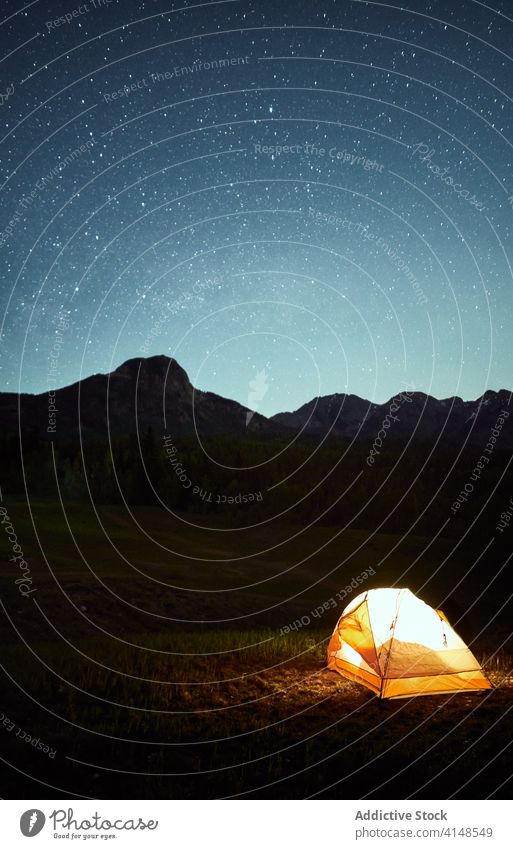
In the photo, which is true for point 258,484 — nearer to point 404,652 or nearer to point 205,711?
point 404,652

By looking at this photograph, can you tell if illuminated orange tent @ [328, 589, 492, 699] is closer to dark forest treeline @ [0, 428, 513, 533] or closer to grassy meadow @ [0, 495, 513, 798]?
grassy meadow @ [0, 495, 513, 798]

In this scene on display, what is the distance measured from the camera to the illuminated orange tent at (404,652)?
400 inches

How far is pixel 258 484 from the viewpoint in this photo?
298ft

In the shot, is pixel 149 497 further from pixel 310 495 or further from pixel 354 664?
pixel 354 664

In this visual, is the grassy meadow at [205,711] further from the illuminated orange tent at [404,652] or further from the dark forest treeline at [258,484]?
the dark forest treeline at [258,484]

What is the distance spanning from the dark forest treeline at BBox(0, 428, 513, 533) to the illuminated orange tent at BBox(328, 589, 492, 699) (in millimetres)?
40941

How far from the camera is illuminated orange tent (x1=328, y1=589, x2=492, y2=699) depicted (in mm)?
10148

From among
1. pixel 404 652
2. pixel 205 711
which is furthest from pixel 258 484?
pixel 205 711

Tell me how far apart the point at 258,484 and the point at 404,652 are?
80.6 m

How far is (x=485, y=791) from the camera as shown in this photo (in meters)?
7.04

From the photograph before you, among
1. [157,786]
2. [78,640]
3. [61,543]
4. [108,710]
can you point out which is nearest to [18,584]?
[78,640]

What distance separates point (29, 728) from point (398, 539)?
43.9 metres

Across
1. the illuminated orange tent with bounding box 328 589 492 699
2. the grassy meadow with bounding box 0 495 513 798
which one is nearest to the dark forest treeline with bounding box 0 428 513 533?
the grassy meadow with bounding box 0 495 513 798

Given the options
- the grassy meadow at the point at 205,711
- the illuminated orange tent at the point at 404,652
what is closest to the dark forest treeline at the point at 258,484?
the grassy meadow at the point at 205,711
